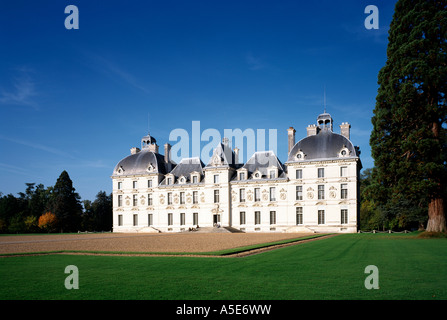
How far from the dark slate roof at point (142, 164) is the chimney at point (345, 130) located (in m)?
26.0

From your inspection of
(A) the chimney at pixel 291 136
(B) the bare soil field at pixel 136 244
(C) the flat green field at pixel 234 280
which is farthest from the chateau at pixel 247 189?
(C) the flat green field at pixel 234 280

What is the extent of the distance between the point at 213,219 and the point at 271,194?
8.71 meters

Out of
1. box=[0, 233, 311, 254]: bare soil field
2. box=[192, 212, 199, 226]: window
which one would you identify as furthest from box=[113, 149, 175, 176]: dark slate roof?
box=[0, 233, 311, 254]: bare soil field

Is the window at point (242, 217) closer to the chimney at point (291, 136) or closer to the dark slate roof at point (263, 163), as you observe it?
the dark slate roof at point (263, 163)

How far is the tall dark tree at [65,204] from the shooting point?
59.6 metres

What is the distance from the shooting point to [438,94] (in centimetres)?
2608

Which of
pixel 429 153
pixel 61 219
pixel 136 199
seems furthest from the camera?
pixel 61 219

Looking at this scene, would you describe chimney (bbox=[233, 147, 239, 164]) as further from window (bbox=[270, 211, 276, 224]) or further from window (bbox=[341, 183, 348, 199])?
window (bbox=[341, 183, 348, 199])

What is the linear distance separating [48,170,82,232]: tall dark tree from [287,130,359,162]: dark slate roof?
124 ft

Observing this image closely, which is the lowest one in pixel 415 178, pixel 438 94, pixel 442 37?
pixel 415 178
